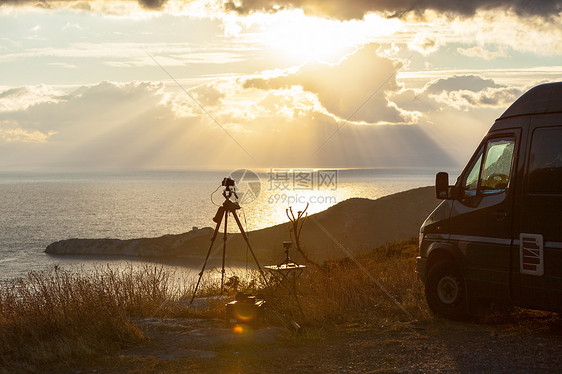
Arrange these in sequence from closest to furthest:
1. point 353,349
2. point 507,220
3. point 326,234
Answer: point 353,349 < point 507,220 < point 326,234

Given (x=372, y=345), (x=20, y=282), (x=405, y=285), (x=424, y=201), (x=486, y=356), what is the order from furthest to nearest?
(x=424, y=201) < (x=405, y=285) < (x=20, y=282) < (x=372, y=345) < (x=486, y=356)

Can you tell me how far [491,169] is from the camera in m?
9.38

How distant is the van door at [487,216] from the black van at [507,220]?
16 mm

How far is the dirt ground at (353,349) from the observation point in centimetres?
761

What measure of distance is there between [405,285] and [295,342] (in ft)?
17.3

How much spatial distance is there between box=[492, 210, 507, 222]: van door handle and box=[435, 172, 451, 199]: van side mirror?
36.5 inches

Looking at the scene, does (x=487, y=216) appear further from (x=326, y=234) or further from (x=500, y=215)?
(x=326, y=234)

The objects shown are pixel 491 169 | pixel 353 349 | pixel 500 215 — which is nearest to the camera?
pixel 353 349

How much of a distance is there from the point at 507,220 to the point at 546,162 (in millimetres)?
1078

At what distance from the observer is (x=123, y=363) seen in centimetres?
793

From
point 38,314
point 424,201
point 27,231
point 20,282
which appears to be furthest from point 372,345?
point 27,231

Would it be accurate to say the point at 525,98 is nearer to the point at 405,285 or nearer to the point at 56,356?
the point at 405,285

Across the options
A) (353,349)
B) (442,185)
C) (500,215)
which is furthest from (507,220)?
(353,349)

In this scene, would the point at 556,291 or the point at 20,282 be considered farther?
the point at 20,282
